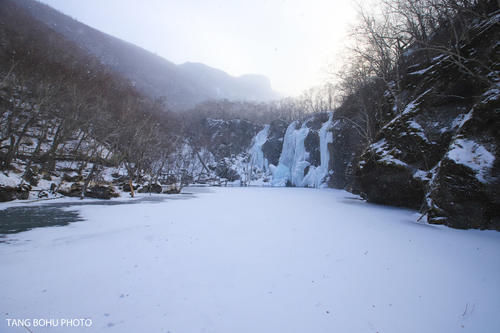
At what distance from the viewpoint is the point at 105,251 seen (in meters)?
2.78

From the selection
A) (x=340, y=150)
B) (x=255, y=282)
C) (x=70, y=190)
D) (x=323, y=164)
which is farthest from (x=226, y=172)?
(x=255, y=282)

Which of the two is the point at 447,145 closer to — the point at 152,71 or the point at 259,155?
the point at 259,155

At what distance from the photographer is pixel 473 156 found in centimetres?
425

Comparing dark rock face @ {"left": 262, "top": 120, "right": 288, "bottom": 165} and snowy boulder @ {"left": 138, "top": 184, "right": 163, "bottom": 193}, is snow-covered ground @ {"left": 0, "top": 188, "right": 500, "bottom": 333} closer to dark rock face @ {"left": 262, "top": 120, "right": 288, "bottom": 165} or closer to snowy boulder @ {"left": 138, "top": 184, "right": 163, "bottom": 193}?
snowy boulder @ {"left": 138, "top": 184, "right": 163, "bottom": 193}

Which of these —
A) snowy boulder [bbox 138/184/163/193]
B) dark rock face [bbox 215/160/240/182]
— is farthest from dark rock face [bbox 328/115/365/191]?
dark rock face [bbox 215/160/240/182]

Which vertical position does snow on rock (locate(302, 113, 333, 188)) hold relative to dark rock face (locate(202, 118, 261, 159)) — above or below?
below

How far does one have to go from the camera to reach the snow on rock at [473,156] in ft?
13.2

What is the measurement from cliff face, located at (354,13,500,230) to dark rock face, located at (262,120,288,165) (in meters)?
32.0

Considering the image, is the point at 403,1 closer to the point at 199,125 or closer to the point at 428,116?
the point at 428,116

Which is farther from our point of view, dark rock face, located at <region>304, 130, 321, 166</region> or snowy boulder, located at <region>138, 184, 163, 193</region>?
dark rock face, located at <region>304, 130, 321, 166</region>

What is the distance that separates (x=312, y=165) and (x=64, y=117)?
29.8m

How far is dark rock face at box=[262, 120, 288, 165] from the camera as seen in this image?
4162 cm

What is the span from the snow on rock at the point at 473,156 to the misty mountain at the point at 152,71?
4431cm

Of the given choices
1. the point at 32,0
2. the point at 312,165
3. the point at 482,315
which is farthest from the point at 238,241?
the point at 32,0
